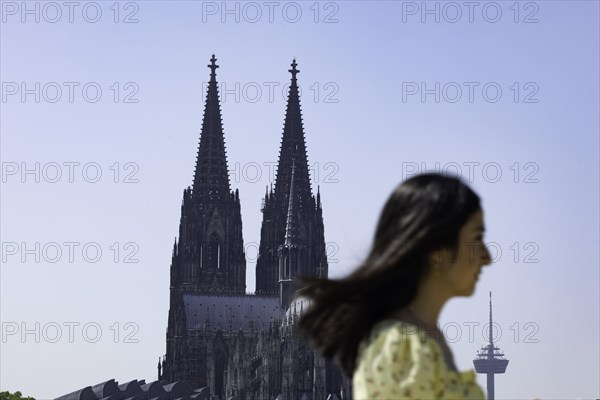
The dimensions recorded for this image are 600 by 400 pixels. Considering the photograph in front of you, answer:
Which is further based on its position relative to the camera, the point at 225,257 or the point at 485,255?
the point at 225,257

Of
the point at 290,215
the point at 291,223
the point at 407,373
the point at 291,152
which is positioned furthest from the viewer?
the point at 291,152

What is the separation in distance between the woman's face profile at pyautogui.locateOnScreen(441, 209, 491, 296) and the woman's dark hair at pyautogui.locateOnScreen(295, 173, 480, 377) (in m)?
0.02

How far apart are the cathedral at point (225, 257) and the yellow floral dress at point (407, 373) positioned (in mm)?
94199

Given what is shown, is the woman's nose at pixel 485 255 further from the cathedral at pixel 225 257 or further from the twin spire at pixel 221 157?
the twin spire at pixel 221 157

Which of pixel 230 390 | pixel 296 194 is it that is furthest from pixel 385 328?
pixel 296 194

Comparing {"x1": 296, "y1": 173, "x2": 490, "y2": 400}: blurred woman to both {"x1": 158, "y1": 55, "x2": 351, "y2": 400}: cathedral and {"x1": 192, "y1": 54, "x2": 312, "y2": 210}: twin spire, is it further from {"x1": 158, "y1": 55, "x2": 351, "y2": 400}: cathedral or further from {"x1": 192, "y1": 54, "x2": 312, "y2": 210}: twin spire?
{"x1": 192, "y1": 54, "x2": 312, "y2": 210}: twin spire

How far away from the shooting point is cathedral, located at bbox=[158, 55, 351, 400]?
337 ft

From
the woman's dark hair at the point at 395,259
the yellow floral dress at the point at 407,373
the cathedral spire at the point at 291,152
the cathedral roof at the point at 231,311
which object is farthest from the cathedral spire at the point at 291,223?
the yellow floral dress at the point at 407,373

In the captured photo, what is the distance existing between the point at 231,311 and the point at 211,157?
35.1ft

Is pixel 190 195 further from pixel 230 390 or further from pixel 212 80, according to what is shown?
pixel 230 390

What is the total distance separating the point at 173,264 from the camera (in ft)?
351

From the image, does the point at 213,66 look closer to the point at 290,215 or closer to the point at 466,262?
the point at 290,215

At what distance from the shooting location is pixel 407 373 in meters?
4.38

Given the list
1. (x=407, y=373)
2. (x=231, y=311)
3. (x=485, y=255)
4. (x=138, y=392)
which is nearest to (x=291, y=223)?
(x=231, y=311)
